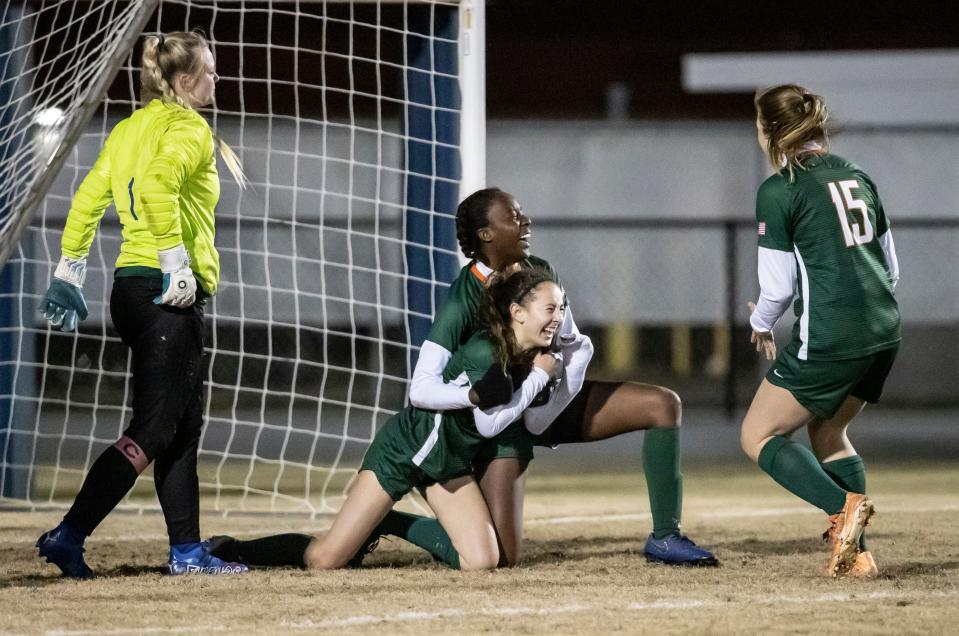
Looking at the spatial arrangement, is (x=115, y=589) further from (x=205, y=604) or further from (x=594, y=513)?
(x=594, y=513)

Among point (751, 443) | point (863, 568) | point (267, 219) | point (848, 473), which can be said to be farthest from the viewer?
point (267, 219)

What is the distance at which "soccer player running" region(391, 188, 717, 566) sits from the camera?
4.17 m

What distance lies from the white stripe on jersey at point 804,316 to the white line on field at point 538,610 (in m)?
0.65

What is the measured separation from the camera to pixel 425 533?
427 cm

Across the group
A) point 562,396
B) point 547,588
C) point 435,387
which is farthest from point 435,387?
point 547,588

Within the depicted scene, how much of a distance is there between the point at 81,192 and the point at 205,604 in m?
1.30

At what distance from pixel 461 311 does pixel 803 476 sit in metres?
1.09

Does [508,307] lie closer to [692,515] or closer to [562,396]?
[562,396]

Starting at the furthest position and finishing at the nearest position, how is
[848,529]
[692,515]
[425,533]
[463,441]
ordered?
[692,515] < [425,533] < [463,441] < [848,529]

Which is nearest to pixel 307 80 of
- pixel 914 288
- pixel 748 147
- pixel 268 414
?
pixel 268 414

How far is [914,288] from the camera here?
14.2 meters

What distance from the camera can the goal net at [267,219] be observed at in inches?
211

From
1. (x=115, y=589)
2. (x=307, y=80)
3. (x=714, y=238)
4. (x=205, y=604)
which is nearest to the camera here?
(x=205, y=604)

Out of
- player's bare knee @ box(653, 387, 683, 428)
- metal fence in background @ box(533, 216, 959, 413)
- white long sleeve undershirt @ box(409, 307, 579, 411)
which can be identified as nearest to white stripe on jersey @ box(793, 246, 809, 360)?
player's bare knee @ box(653, 387, 683, 428)
